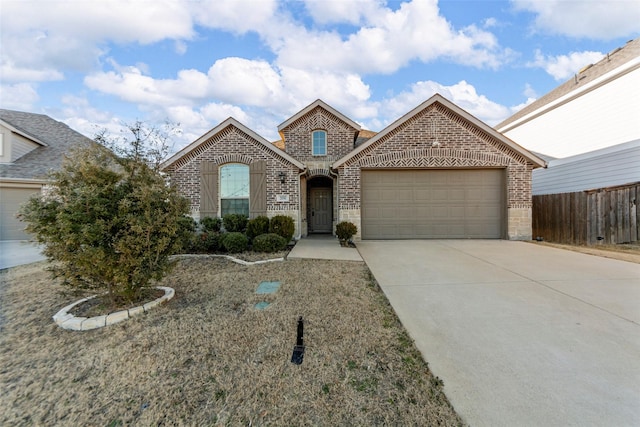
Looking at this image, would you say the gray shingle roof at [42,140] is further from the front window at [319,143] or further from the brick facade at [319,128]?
the front window at [319,143]

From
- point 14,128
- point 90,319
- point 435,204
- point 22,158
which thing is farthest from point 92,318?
point 14,128

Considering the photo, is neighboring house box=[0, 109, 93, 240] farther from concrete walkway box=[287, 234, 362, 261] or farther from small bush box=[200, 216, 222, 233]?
concrete walkway box=[287, 234, 362, 261]

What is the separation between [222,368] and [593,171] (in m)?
15.0

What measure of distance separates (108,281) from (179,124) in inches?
166

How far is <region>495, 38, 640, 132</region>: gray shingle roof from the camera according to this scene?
36.1ft

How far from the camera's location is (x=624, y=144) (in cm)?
989

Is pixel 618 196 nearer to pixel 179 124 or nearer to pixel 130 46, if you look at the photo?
pixel 179 124

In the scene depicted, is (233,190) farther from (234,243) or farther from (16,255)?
(16,255)

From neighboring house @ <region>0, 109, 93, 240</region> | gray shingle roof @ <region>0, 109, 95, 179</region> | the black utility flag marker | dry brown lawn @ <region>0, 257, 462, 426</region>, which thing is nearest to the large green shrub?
dry brown lawn @ <region>0, 257, 462, 426</region>

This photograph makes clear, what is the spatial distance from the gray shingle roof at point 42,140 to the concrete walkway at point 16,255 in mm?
2925

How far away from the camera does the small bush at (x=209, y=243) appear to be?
848 centimetres

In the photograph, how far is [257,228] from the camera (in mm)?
9219

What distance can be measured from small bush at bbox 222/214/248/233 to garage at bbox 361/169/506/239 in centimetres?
462

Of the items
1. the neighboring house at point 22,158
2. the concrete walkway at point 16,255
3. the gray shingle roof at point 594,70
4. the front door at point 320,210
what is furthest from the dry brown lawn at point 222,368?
the gray shingle roof at point 594,70
